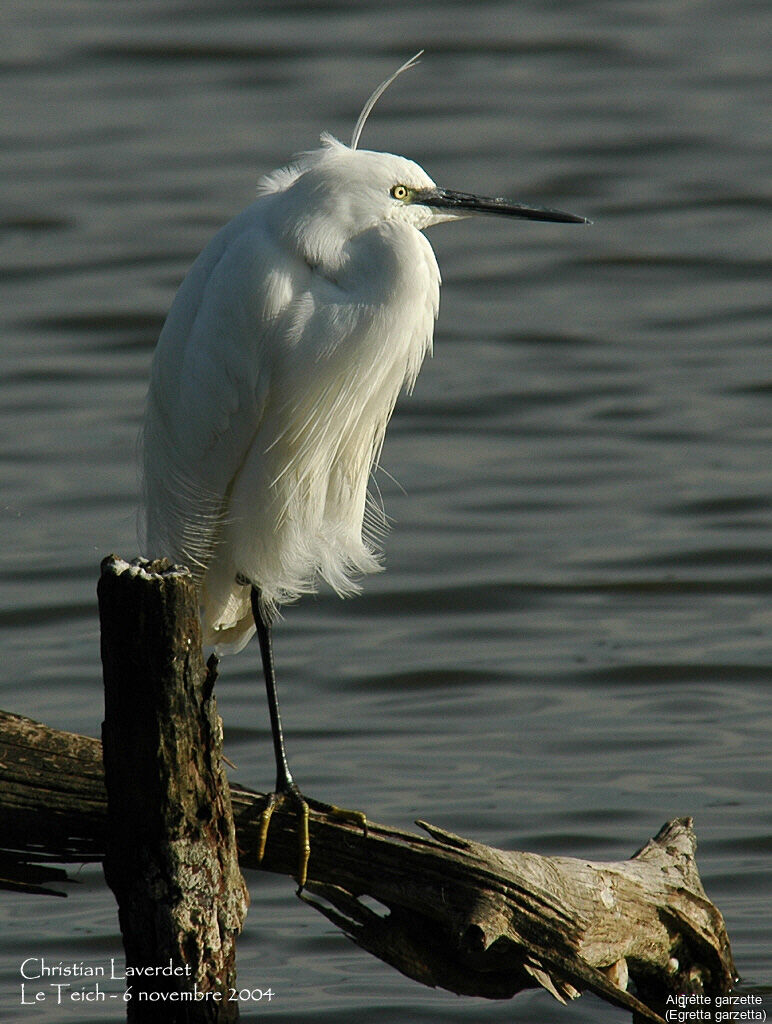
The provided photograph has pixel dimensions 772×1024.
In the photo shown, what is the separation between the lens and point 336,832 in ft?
10.7

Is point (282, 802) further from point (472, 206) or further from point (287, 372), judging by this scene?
point (472, 206)

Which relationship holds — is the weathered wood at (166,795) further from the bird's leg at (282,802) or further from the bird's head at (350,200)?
the bird's head at (350,200)

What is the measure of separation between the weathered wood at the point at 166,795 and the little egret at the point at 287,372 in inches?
26.1

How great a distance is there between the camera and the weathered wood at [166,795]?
2.94m

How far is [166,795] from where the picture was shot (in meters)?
2.99

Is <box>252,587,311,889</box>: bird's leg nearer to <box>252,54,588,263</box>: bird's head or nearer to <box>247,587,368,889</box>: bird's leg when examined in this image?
<box>247,587,368,889</box>: bird's leg

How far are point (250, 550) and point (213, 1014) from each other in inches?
52.2

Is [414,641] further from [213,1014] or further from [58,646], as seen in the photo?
[213,1014]

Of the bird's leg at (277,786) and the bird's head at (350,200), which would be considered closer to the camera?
the bird's leg at (277,786)
